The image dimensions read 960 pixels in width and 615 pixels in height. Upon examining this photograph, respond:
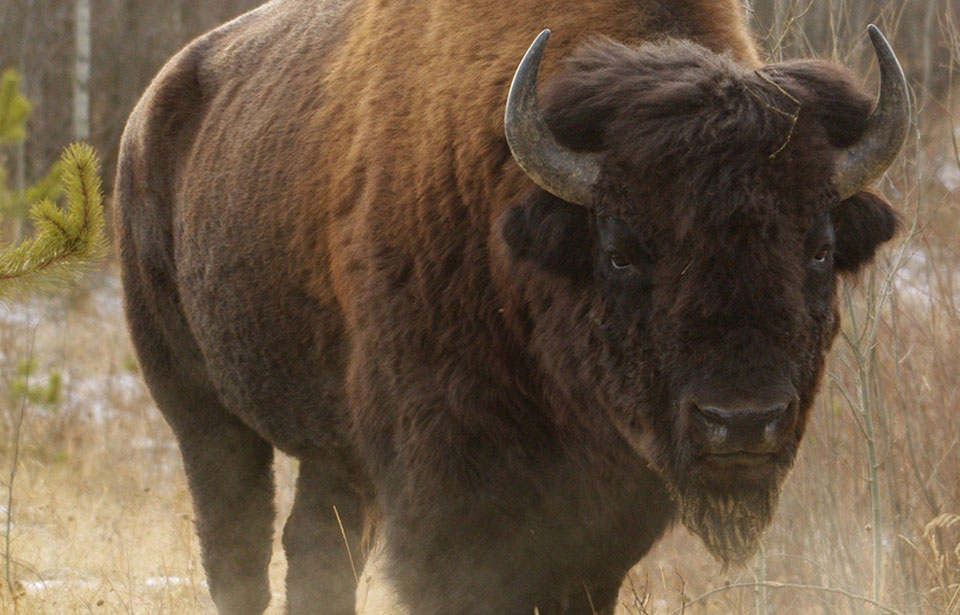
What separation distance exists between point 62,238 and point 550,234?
1.80m

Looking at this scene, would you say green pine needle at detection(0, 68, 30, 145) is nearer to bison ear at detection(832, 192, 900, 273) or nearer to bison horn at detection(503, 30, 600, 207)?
bison horn at detection(503, 30, 600, 207)

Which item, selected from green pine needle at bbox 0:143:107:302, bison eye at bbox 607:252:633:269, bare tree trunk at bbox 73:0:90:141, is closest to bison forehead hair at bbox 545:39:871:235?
bison eye at bbox 607:252:633:269

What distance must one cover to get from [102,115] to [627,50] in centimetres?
1645

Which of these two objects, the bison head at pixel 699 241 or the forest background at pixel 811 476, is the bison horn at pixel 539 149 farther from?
the forest background at pixel 811 476

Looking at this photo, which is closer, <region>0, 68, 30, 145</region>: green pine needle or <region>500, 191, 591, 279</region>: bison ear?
<region>500, 191, 591, 279</region>: bison ear

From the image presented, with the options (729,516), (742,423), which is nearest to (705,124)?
(742,423)

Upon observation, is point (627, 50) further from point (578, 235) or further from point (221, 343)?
point (221, 343)

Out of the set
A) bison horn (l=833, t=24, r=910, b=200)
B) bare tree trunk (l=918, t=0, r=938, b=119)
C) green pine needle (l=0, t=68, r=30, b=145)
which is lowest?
bare tree trunk (l=918, t=0, r=938, b=119)

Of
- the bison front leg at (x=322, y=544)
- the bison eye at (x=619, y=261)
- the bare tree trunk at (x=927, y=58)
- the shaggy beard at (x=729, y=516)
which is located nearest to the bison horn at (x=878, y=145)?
the bison eye at (x=619, y=261)

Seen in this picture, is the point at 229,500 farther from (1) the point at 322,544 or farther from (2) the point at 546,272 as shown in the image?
(2) the point at 546,272

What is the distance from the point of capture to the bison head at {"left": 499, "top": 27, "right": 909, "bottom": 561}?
2.88 m

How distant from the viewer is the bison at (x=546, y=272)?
2.96m

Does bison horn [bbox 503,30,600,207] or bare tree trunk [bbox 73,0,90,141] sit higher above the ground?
bison horn [bbox 503,30,600,207]

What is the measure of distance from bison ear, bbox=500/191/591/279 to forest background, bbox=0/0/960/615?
100 centimetres
